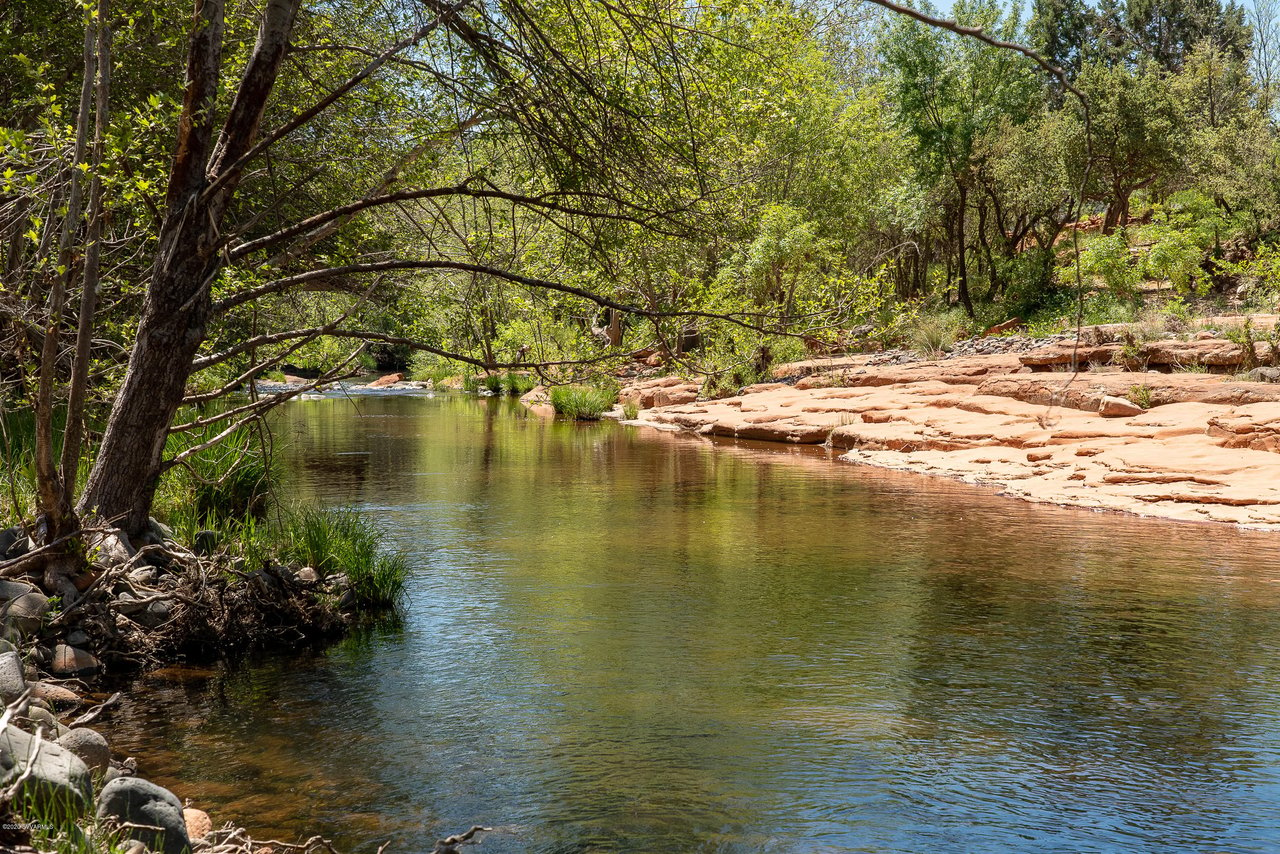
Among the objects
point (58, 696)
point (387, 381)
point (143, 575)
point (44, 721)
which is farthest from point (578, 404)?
point (44, 721)

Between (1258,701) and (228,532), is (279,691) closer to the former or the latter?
(228,532)

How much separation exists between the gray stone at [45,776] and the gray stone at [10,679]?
1352mm

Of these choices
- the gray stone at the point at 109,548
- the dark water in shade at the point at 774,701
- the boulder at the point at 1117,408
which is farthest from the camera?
the boulder at the point at 1117,408

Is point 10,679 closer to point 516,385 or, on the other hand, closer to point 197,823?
point 197,823

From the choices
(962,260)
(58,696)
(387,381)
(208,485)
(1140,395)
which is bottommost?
(58,696)

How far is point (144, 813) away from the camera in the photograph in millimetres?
4422

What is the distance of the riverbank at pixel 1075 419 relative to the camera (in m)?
16.0

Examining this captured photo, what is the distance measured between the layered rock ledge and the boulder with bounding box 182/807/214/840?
1376 centimetres

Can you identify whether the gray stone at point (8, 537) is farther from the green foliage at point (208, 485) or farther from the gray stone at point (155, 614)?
the green foliage at point (208, 485)

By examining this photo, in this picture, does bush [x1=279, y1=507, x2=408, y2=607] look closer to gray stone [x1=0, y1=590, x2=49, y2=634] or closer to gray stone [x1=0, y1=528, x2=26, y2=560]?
gray stone [x1=0, y1=528, x2=26, y2=560]

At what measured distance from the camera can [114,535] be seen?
8188 millimetres

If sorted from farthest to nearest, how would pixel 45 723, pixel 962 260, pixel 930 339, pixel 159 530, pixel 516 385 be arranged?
pixel 516 385
pixel 962 260
pixel 930 339
pixel 159 530
pixel 45 723

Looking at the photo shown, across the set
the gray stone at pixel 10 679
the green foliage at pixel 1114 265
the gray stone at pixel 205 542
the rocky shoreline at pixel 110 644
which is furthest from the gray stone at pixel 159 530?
the green foliage at pixel 1114 265

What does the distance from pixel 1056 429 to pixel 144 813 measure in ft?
60.7
